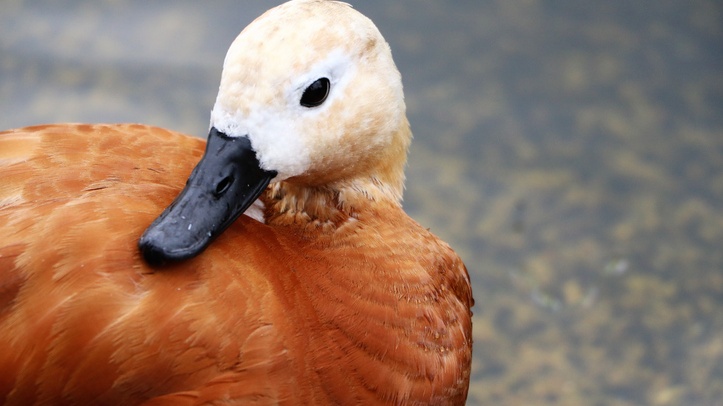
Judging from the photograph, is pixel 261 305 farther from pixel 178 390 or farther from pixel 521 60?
pixel 521 60

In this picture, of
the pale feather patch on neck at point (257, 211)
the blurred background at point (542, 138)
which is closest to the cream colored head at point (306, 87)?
the pale feather patch on neck at point (257, 211)

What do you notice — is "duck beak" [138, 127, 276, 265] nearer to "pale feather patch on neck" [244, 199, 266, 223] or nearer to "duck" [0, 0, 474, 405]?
"duck" [0, 0, 474, 405]

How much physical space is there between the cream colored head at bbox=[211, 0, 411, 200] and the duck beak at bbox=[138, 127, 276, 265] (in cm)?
2

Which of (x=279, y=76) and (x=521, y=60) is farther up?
(x=521, y=60)

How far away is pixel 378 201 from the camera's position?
185 cm

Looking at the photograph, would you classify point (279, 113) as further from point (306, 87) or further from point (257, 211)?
point (257, 211)

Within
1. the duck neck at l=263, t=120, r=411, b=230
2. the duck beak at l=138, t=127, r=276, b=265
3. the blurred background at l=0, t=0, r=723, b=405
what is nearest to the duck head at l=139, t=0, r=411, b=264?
the duck beak at l=138, t=127, r=276, b=265

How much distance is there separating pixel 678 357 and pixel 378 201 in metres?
1.42

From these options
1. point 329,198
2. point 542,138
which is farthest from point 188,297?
point 542,138

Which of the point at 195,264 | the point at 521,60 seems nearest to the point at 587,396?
the point at 521,60

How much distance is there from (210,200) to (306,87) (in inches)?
10.0

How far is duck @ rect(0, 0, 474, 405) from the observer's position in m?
1.42

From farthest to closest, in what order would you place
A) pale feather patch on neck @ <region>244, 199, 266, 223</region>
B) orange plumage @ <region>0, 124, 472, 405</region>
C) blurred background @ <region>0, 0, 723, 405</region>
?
blurred background @ <region>0, 0, 723, 405</region>
pale feather patch on neck @ <region>244, 199, 266, 223</region>
orange plumage @ <region>0, 124, 472, 405</region>

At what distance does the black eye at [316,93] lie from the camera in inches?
60.1
